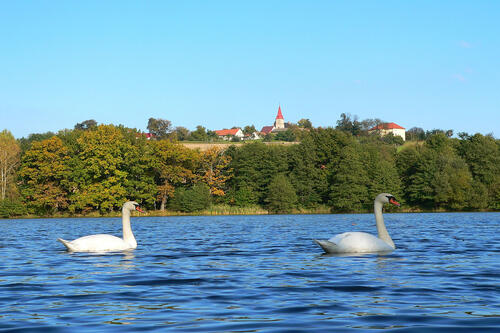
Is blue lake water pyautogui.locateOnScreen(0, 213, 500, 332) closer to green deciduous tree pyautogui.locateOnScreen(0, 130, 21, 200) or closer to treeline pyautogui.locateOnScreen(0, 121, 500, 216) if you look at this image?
treeline pyautogui.locateOnScreen(0, 121, 500, 216)

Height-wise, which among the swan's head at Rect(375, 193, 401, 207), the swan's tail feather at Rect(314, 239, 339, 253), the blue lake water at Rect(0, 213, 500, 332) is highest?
the swan's head at Rect(375, 193, 401, 207)

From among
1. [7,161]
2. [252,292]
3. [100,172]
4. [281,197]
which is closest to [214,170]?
[281,197]

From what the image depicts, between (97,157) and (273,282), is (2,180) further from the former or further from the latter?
(273,282)

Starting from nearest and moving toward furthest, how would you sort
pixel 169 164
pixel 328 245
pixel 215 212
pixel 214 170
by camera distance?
pixel 328 245 → pixel 215 212 → pixel 169 164 → pixel 214 170

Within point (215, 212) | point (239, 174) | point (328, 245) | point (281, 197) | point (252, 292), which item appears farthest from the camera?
point (239, 174)

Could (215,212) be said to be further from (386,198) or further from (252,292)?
(252,292)

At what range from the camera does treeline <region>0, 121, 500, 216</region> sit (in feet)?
282

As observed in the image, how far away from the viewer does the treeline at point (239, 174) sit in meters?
85.9

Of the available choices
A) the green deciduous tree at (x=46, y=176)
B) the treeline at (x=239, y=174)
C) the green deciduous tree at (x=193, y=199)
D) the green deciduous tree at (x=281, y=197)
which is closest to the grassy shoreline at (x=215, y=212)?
the green deciduous tree at (x=193, y=199)

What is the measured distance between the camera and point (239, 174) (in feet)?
329

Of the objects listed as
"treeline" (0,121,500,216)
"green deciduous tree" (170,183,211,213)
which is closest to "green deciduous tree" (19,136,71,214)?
"treeline" (0,121,500,216)

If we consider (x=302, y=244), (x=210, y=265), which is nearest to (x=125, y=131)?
(x=302, y=244)

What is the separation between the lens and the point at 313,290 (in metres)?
10.7

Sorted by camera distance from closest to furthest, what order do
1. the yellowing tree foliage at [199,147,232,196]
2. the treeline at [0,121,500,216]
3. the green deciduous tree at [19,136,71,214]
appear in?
1. the green deciduous tree at [19,136,71,214]
2. the treeline at [0,121,500,216]
3. the yellowing tree foliage at [199,147,232,196]
